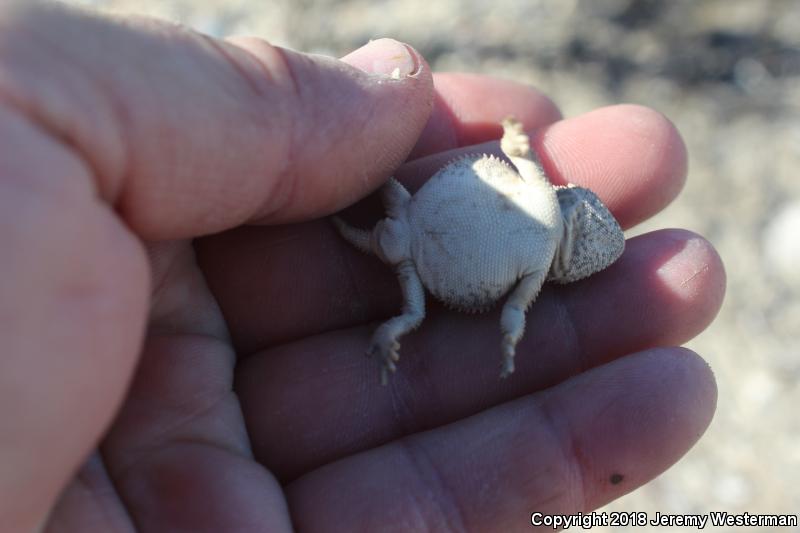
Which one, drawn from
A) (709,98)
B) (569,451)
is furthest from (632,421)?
(709,98)

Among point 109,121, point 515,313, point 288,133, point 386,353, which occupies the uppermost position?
point 109,121

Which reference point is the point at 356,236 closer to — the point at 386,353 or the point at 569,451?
the point at 386,353

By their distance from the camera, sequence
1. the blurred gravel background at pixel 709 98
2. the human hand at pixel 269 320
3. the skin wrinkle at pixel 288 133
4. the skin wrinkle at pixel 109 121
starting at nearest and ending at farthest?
the human hand at pixel 269 320 → the skin wrinkle at pixel 109 121 → the skin wrinkle at pixel 288 133 → the blurred gravel background at pixel 709 98

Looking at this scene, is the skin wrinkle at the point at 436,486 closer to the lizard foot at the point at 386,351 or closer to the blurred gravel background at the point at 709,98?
the lizard foot at the point at 386,351

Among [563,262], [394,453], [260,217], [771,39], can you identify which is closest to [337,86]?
[260,217]

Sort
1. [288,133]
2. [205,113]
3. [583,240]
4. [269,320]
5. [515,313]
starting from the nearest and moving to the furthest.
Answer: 1. [205,113]
2. [288,133]
3. [515,313]
4. [583,240]
5. [269,320]

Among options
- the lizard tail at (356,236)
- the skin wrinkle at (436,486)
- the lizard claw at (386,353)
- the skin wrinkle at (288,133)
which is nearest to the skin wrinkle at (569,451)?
the skin wrinkle at (436,486)

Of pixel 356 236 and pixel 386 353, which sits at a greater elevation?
pixel 356 236

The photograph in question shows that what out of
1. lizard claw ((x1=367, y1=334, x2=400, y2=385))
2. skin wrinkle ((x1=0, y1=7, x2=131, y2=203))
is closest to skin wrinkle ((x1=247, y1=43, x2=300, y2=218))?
skin wrinkle ((x1=0, y1=7, x2=131, y2=203))
